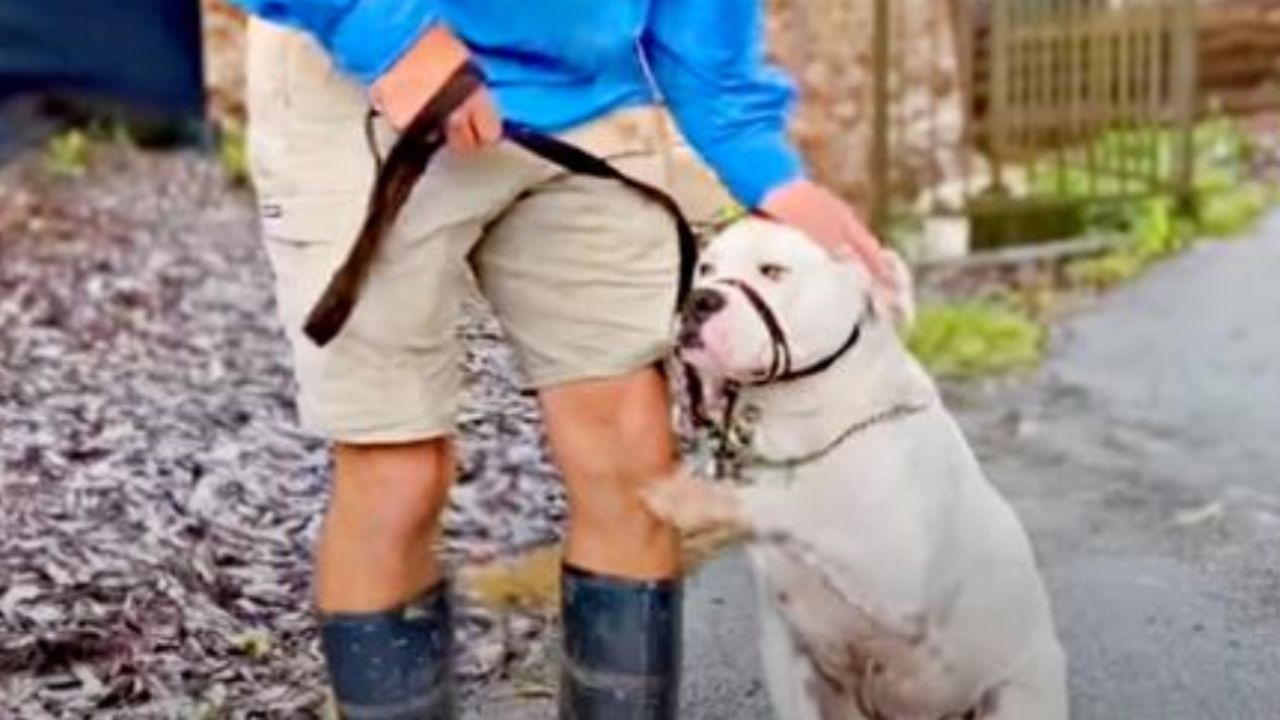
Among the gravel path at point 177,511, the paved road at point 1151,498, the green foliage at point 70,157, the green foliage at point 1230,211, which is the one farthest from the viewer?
the green foliage at point 1230,211

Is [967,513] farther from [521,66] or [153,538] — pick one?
[153,538]

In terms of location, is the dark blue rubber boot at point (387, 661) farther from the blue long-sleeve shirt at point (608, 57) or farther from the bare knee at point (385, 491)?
the blue long-sleeve shirt at point (608, 57)

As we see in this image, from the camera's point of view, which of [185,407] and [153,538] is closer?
[153,538]

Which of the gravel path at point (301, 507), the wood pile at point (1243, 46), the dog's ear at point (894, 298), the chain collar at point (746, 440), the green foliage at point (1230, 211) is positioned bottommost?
the wood pile at point (1243, 46)

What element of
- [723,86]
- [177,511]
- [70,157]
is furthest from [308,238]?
[70,157]

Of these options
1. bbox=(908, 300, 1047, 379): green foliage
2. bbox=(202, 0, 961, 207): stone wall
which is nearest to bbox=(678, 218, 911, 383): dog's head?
bbox=(908, 300, 1047, 379): green foliage

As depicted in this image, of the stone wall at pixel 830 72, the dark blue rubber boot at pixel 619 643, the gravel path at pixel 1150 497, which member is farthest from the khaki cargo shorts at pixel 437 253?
the stone wall at pixel 830 72

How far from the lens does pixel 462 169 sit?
270 cm

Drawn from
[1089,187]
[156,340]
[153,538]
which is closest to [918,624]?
[153,538]

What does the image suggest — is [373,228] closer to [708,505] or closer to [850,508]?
[708,505]

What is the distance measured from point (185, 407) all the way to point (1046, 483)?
1523mm

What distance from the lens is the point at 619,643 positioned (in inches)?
112

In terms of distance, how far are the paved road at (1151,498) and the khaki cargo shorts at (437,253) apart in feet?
3.00

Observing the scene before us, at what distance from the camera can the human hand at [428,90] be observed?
8.42ft
